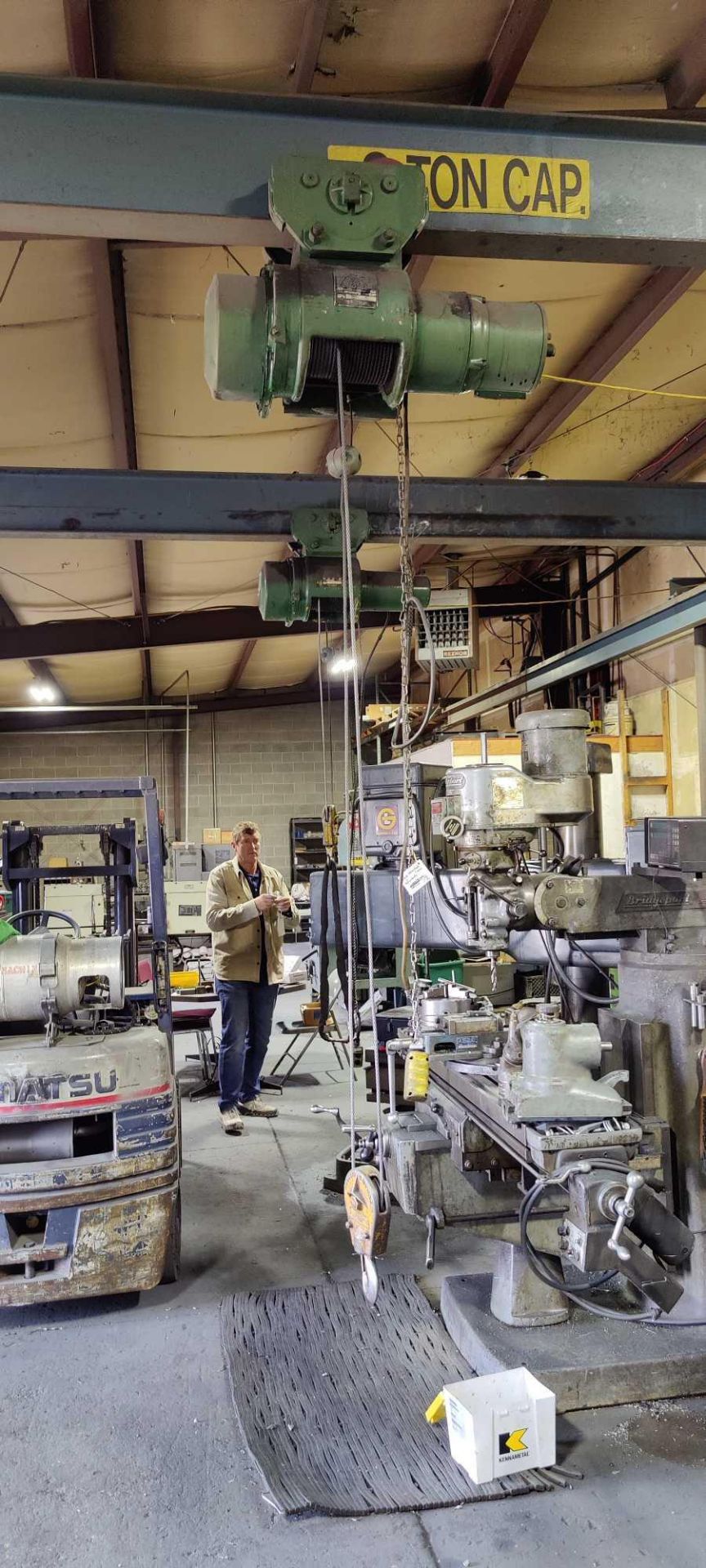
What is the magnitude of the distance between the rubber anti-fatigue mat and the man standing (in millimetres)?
1711

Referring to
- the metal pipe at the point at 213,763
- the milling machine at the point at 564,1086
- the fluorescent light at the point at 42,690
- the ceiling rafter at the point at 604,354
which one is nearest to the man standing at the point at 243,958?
the milling machine at the point at 564,1086

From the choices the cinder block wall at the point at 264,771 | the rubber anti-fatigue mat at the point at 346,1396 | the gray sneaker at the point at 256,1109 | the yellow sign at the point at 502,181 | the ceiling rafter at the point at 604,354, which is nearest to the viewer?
the yellow sign at the point at 502,181

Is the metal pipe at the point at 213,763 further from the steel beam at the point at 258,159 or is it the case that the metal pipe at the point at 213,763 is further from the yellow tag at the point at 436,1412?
the steel beam at the point at 258,159

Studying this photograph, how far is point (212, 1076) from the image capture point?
5602 mm

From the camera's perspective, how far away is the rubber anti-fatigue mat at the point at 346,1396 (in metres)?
2.02

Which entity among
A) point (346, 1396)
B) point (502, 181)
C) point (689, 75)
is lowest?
point (346, 1396)

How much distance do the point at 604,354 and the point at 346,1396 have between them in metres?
3.91

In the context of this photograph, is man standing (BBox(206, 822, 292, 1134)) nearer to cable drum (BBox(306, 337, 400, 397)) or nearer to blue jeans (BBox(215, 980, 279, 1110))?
blue jeans (BBox(215, 980, 279, 1110))

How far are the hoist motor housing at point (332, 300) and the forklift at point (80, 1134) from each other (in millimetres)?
1865

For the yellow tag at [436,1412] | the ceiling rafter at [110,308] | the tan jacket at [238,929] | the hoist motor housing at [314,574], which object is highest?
the ceiling rafter at [110,308]

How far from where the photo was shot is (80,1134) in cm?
292

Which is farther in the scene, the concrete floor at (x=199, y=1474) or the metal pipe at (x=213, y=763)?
the metal pipe at (x=213, y=763)

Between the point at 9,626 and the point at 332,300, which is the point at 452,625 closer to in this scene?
the point at 9,626

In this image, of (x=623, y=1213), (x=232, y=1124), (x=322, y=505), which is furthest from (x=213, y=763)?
(x=623, y=1213)
